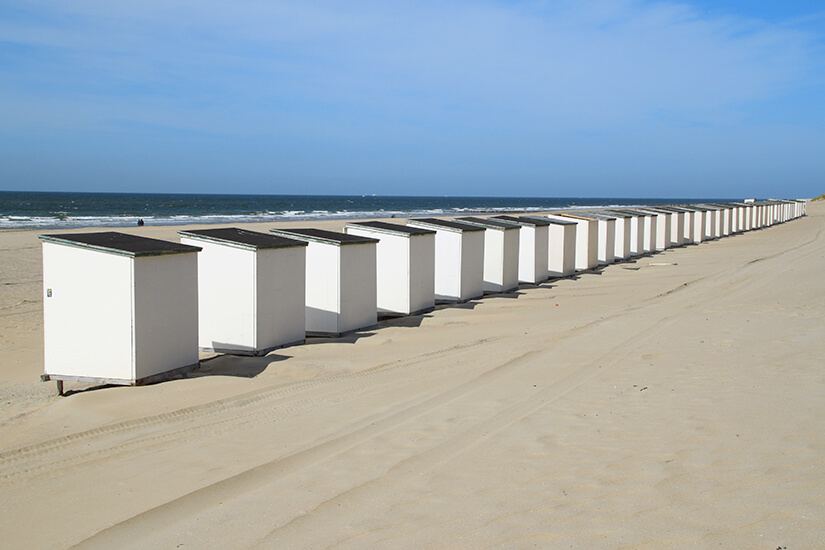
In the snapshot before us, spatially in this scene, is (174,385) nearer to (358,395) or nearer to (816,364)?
(358,395)

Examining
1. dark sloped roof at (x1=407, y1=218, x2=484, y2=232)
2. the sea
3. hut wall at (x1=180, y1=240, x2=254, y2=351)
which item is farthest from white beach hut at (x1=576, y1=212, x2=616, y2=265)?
the sea

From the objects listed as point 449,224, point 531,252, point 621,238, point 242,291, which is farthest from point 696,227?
point 242,291

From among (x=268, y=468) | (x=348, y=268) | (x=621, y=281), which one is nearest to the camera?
(x=268, y=468)

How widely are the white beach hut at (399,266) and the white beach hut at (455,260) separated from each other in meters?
1.35

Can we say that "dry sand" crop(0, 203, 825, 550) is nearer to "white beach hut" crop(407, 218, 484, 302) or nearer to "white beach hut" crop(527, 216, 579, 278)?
"white beach hut" crop(407, 218, 484, 302)

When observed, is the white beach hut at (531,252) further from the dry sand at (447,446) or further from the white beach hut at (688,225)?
the white beach hut at (688,225)

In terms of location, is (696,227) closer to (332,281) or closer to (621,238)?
(621,238)

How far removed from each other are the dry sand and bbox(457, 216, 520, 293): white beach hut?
220 inches

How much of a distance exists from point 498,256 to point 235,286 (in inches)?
316

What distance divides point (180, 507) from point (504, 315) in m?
9.18

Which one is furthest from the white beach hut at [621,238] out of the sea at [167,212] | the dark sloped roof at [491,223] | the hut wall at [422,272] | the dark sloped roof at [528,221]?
the sea at [167,212]

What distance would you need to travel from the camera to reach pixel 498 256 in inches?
648

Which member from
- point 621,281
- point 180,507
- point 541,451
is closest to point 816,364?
point 541,451

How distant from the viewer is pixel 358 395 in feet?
25.7
